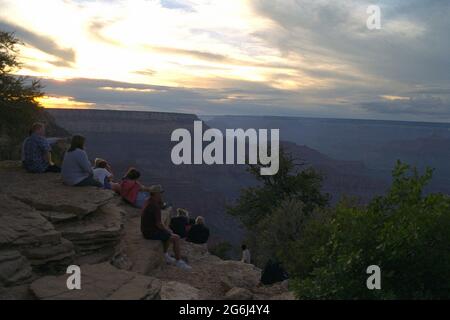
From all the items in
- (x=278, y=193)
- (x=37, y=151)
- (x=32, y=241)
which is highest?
(x=37, y=151)

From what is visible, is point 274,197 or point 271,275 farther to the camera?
point 274,197

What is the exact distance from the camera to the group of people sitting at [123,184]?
989 cm

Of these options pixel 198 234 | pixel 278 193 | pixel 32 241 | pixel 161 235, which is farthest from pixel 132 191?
pixel 278 193

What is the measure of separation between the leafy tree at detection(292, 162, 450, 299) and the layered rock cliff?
79.9 inches

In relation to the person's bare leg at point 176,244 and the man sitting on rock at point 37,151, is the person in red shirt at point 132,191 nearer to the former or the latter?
the man sitting on rock at point 37,151

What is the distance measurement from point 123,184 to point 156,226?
11.3 ft

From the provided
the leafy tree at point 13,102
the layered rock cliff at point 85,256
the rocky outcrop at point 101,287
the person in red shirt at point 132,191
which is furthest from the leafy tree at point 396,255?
the leafy tree at point 13,102

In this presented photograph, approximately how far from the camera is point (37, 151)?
1152cm

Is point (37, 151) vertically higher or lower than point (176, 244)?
higher

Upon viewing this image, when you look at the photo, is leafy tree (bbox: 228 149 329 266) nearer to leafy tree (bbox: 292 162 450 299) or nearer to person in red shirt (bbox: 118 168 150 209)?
person in red shirt (bbox: 118 168 150 209)

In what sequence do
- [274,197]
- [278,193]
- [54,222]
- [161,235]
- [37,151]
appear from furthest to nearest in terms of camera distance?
[278,193] < [274,197] < [37,151] < [161,235] < [54,222]

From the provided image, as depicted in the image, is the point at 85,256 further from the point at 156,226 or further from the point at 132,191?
the point at 132,191

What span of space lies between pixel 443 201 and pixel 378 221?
38.1 inches

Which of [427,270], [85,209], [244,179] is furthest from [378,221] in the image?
[244,179]
